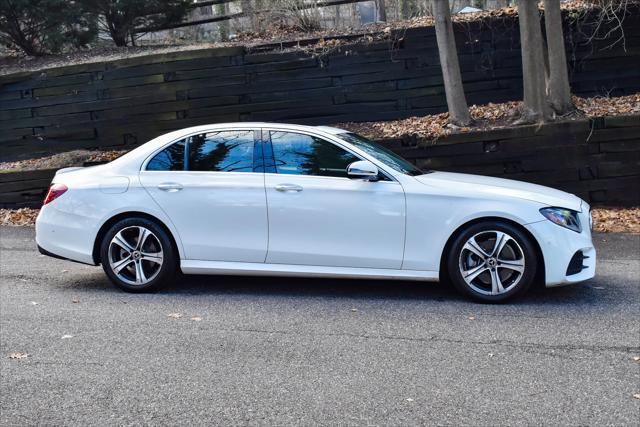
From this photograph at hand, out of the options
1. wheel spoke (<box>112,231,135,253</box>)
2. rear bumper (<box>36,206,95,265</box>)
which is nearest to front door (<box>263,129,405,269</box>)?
→ wheel spoke (<box>112,231,135,253</box>)

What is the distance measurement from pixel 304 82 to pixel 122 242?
20.5ft

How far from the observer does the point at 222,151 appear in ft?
21.6

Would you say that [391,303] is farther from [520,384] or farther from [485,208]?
[520,384]

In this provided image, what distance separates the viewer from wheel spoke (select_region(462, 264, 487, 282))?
6035mm

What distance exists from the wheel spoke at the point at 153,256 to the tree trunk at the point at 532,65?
614 centimetres

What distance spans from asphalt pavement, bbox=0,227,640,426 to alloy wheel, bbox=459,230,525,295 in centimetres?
19

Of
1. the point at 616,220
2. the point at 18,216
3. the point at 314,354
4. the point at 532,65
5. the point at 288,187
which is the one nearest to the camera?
the point at 314,354

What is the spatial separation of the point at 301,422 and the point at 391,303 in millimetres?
2404

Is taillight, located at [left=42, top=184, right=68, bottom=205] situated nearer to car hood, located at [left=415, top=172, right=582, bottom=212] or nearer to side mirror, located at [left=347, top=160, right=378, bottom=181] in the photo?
side mirror, located at [left=347, top=160, right=378, bottom=181]

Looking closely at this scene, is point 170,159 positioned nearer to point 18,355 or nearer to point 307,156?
point 307,156

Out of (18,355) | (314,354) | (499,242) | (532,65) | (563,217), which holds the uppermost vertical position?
(532,65)

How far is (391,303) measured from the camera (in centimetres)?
617

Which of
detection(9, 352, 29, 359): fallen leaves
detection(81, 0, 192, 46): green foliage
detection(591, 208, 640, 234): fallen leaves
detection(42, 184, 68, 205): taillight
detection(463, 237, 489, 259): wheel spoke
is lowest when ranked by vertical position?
detection(591, 208, 640, 234): fallen leaves

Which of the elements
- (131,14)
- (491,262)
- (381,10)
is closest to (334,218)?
(491,262)
